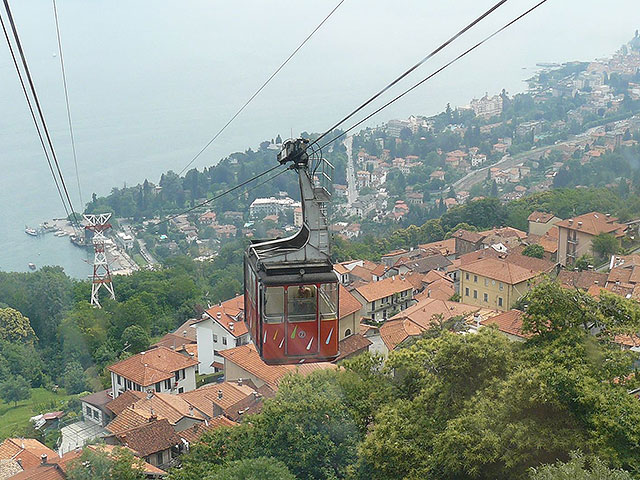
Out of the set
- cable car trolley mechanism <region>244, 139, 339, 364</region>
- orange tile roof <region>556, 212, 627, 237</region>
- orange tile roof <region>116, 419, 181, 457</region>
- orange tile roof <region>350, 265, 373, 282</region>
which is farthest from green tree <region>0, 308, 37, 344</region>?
cable car trolley mechanism <region>244, 139, 339, 364</region>

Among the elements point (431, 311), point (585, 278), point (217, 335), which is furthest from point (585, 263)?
point (217, 335)

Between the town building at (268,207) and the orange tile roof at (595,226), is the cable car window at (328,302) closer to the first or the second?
the orange tile roof at (595,226)

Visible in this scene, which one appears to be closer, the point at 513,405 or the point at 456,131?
the point at 513,405

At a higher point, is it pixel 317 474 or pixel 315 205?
pixel 315 205

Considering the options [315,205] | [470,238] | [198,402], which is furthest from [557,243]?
[315,205]

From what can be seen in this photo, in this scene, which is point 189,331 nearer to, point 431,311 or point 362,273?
point 362,273

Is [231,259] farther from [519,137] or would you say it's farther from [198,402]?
[519,137]

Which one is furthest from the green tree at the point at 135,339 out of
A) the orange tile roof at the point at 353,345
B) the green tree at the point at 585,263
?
the green tree at the point at 585,263
